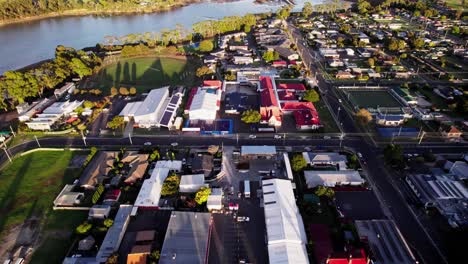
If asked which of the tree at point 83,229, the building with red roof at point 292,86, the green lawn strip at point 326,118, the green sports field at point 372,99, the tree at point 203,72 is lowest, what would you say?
the tree at point 83,229

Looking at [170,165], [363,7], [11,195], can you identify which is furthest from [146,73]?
[363,7]

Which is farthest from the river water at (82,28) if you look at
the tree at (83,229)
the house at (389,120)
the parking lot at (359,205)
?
the parking lot at (359,205)

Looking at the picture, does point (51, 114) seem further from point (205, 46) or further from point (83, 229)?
point (205, 46)

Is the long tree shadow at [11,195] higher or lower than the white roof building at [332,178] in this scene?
lower

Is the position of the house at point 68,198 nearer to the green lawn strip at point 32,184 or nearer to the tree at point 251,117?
the green lawn strip at point 32,184

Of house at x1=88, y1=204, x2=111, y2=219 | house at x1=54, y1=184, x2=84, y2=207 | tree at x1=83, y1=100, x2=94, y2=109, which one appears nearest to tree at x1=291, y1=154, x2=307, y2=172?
house at x1=88, y1=204, x2=111, y2=219
